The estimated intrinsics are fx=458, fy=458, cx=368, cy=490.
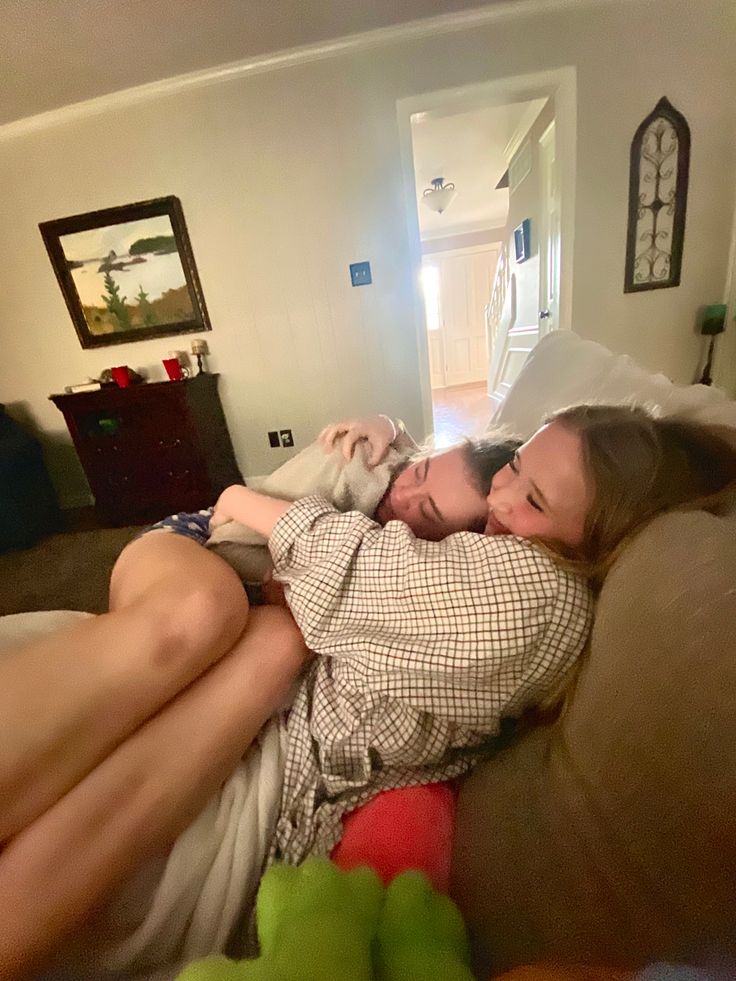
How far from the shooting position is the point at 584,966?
0.35 m

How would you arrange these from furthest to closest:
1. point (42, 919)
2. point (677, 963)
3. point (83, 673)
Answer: point (83, 673), point (42, 919), point (677, 963)

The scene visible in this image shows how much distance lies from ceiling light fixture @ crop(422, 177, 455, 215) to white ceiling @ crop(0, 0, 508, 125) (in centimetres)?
193

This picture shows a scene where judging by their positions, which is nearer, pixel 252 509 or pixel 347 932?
pixel 347 932

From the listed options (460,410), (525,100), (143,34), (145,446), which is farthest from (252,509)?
(460,410)

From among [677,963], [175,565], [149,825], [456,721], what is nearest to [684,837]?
[677,963]

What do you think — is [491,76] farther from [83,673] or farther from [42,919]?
[42,919]

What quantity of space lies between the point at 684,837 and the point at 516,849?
7.8 inches

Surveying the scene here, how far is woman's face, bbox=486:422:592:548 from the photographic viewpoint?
1.98 feet

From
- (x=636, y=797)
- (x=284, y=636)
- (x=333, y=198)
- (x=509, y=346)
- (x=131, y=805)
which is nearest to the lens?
(x=636, y=797)

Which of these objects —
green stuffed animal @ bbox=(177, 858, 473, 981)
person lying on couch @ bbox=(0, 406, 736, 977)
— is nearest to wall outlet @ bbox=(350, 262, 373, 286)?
person lying on couch @ bbox=(0, 406, 736, 977)

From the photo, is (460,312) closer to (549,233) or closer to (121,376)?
(549,233)

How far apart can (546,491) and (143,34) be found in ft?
9.22

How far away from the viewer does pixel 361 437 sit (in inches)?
40.2

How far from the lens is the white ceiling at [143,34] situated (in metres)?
1.91
